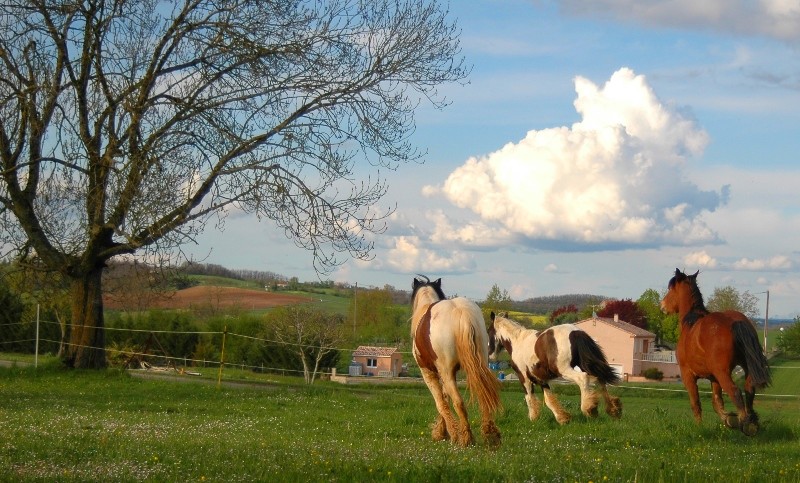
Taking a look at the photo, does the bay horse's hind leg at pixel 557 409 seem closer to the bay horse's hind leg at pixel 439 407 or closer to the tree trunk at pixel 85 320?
the bay horse's hind leg at pixel 439 407

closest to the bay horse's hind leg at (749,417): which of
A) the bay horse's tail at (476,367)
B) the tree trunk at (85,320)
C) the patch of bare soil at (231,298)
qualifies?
the bay horse's tail at (476,367)

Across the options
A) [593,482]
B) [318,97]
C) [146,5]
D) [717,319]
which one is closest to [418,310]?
[717,319]

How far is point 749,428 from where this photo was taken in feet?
37.2

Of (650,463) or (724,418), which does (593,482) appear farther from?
(724,418)

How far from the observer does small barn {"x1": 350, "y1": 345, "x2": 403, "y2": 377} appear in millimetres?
55312

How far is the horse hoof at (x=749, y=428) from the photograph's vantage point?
37.1ft

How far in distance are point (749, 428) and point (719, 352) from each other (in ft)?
3.37

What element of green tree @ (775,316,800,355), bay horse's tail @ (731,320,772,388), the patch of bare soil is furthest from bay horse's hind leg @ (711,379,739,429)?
green tree @ (775,316,800,355)

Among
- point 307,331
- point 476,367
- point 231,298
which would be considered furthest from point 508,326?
point 231,298

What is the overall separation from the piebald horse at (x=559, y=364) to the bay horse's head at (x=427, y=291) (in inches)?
102

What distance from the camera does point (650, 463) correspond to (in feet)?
27.6

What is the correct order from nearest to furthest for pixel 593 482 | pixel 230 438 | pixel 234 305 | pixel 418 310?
pixel 593 482, pixel 230 438, pixel 418 310, pixel 234 305

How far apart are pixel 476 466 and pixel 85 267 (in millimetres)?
15487

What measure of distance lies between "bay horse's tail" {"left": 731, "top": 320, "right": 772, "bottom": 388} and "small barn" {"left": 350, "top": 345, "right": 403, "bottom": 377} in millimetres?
43381
